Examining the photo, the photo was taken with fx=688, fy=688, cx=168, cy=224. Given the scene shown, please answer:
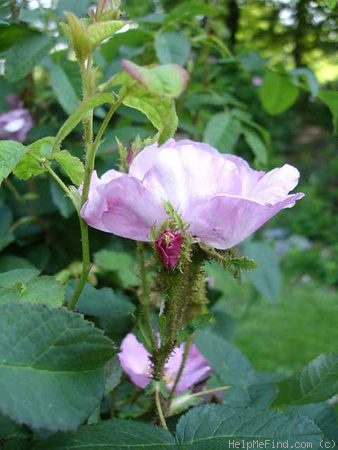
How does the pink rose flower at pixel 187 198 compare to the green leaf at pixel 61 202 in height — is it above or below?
above

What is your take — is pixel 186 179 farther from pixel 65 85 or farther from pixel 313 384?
pixel 65 85

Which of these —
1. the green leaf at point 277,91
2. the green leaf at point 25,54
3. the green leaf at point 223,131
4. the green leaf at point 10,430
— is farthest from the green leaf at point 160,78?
the green leaf at point 277,91

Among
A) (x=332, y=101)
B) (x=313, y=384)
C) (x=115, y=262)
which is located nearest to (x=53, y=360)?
(x=313, y=384)

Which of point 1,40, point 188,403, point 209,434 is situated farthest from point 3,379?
point 1,40

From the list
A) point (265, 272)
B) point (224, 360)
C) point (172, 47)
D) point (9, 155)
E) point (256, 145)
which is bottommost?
point (265, 272)

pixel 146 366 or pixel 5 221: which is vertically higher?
pixel 146 366

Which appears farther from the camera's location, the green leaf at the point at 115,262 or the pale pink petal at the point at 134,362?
the green leaf at the point at 115,262

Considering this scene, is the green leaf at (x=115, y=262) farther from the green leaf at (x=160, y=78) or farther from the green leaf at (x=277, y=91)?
the green leaf at (x=160, y=78)
